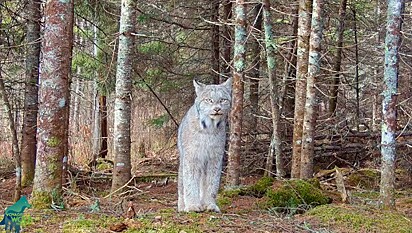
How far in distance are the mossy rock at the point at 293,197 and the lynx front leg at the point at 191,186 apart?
134cm

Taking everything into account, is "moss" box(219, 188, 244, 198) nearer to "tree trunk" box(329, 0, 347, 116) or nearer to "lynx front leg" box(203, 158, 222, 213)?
"lynx front leg" box(203, 158, 222, 213)

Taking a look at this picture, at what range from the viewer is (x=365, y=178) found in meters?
11.2

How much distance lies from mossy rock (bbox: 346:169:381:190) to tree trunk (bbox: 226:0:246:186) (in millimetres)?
3763

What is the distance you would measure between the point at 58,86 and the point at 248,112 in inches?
351

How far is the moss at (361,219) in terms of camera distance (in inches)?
206

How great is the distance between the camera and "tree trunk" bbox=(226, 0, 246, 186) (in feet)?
Answer: 26.9

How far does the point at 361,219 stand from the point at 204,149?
2.04 m

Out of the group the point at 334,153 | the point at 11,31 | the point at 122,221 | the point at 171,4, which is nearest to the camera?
the point at 122,221

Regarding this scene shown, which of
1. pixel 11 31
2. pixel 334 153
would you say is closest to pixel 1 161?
pixel 11 31

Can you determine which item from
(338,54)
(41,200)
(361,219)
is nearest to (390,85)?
(361,219)

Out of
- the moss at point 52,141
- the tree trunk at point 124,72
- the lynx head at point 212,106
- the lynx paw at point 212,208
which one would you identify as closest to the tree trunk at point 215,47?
the tree trunk at point 124,72

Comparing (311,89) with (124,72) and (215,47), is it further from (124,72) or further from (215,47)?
(215,47)

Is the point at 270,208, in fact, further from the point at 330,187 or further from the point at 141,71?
the point at 141,71

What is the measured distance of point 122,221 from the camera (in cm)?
486
